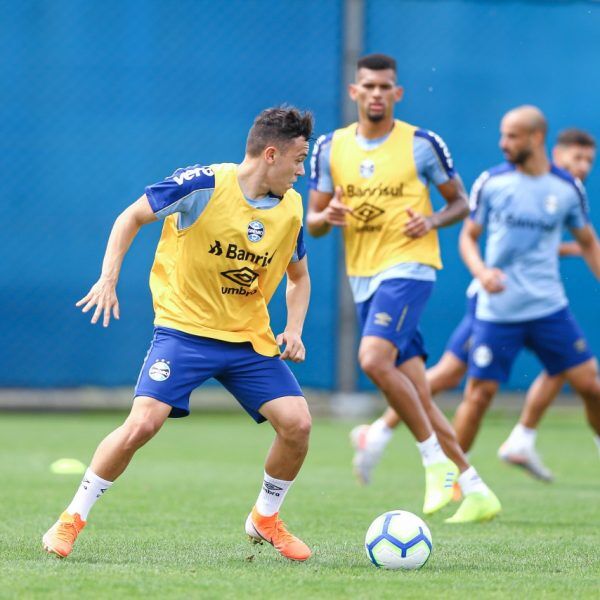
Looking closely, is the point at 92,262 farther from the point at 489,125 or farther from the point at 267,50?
the point at 489,125

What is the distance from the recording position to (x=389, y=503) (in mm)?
7426

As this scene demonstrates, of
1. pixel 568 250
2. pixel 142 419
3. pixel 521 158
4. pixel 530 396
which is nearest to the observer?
pixel 142 419

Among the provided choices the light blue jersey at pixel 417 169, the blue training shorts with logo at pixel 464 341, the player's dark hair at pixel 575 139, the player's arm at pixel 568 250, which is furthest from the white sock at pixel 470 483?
the player's dark hair at pixel 575 139

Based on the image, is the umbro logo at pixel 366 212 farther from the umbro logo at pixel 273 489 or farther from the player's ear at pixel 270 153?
the umbro logo at pixel 273 489

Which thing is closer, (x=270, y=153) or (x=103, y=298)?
(x=103, y=298)

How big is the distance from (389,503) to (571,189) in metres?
2.42

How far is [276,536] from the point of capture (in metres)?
5.50

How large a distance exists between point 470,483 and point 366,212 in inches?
64.1

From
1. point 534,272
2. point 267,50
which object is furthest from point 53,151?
point 534,272

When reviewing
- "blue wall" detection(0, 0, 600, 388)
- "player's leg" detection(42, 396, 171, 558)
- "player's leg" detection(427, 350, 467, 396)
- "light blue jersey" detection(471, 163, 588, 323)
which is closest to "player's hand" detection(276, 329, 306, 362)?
"player's leg" detection(42, 396, 171, 558)

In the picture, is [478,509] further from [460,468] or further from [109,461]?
[109,461]

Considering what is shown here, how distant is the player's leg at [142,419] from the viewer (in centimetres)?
517

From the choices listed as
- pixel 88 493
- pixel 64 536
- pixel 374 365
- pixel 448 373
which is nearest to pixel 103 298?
pixel 88 493

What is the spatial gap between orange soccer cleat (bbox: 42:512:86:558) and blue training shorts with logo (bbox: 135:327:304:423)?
556 mm
